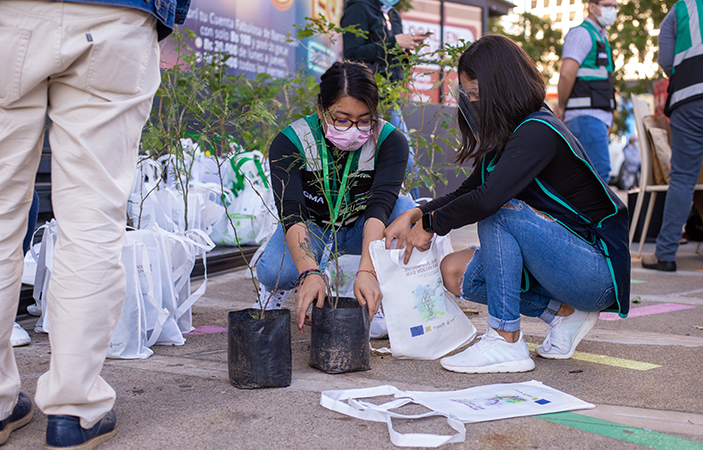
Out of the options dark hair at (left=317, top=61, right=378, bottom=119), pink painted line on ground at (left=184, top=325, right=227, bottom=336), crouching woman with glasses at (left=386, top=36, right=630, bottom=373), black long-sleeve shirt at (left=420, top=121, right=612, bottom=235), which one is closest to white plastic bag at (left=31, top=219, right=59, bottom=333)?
pink painted line on ground at (left=184, top=325, right=227, bottom=336)

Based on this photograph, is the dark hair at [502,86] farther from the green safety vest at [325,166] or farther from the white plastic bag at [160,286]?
the white plastic bag at [160,286]

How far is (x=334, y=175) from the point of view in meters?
2.43

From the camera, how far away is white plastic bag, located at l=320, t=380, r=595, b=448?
55.5 inches

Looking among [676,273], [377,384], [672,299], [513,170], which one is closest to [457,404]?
[377,384]

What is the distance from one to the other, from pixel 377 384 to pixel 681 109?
321 centimetres

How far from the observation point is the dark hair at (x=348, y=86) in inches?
88.4

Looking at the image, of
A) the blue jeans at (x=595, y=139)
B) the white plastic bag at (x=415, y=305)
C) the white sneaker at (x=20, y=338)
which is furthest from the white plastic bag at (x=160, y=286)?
the blue jeans at (x=595, y=139)

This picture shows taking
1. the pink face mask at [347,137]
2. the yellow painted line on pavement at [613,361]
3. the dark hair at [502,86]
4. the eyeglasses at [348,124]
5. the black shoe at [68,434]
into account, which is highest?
the dark hair at [502,86]

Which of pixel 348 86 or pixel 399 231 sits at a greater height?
pixel 348 86

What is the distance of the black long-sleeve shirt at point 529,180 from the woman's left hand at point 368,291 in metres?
0.28

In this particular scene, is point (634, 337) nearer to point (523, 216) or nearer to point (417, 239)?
point (523, 216)

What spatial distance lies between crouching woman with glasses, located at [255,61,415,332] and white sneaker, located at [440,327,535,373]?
1.24 feet

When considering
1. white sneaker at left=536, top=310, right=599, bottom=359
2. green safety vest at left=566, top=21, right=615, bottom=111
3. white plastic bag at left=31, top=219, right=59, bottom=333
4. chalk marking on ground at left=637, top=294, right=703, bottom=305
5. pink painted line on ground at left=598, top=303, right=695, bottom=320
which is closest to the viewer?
white sneaker at left=536, top=310, right=599, bottom=359

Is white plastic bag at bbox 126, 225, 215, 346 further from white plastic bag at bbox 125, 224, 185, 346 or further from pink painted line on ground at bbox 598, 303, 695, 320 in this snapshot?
pink painted line on ground at bbox 598, 303, 695, 320
